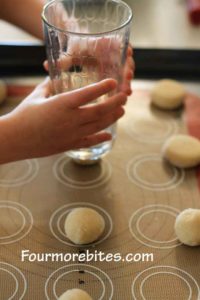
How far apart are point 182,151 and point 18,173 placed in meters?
0.22

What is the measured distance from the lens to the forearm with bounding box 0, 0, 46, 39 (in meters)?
0.80

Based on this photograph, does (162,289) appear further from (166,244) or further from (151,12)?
(151,12)

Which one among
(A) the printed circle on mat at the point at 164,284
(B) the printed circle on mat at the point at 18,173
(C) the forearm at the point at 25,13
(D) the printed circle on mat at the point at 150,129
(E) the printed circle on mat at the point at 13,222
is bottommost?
(A) the printed circle on mat at the point at 164,284

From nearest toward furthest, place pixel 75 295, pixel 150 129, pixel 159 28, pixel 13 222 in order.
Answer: pixel 75 295 → pixel 13 222 → pixel 150 129 → pixel 159 28

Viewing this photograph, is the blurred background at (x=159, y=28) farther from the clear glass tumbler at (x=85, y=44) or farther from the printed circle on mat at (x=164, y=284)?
the printed circle on mat at (x=164, y=284)

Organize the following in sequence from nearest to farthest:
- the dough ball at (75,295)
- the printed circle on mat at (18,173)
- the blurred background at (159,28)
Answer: the dough ball at (75,295), the printed circle on mat at (18,173), the blurred background at (159,28)

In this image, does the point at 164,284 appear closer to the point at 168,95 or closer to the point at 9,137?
the point at 9,137

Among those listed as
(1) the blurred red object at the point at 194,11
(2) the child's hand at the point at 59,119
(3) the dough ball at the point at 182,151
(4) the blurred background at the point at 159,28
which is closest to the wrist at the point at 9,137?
(2) the child's hand at the point at 59,119

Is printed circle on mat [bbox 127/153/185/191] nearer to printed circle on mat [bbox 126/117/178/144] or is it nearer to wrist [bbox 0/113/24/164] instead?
printed circle on mat [bbox 126/117/178/144]

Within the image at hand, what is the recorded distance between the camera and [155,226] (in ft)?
2.04

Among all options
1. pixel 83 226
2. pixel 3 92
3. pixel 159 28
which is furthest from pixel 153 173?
pixel 159 28

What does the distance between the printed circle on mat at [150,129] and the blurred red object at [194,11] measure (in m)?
0.33

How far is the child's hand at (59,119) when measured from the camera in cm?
55

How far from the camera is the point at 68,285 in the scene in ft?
1.80
